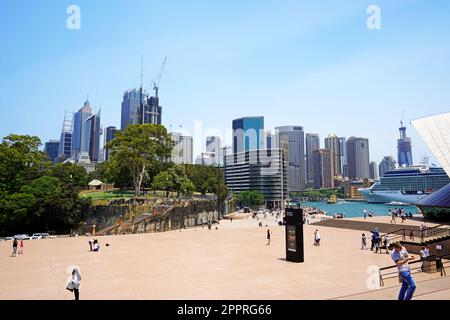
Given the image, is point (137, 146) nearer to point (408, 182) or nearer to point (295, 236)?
point (295, 236)

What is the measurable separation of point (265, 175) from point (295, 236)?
15896 cm

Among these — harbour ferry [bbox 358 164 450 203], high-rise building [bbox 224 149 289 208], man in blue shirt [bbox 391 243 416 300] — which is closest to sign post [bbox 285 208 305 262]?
man in blue shirt [bbox 391 243 416 300]

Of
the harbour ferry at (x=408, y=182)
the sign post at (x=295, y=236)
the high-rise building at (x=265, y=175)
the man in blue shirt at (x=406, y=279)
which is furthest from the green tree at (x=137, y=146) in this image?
the high-rise building at (x=265, y=175)

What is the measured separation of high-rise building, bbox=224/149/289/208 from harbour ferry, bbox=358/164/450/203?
151 ft

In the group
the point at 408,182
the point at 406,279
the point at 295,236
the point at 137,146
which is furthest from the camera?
the point at 408,182

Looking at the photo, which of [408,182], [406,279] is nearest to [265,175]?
[408,182]

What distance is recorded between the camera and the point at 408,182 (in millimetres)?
144750

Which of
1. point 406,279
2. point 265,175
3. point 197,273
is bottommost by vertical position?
point 197,273

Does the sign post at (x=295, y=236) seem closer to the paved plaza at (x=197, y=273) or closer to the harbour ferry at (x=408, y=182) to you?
the paved plaza at (x=197, y=273)

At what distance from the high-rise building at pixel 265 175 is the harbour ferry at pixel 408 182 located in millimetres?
46072

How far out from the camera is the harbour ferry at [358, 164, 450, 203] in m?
137
